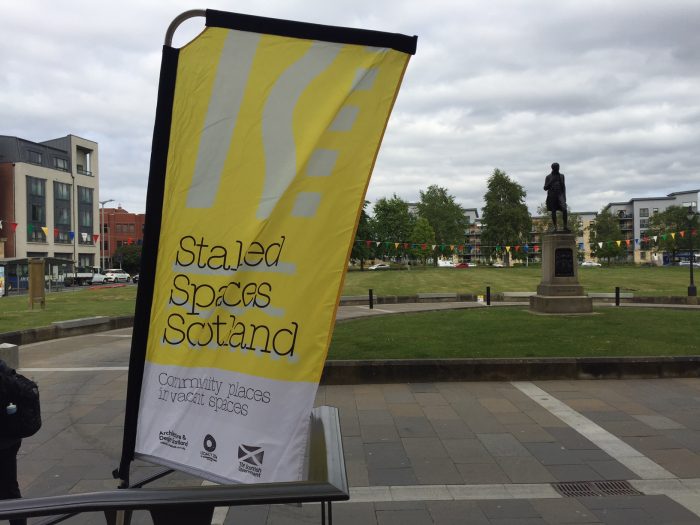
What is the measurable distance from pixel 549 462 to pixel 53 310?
1965 centimetres

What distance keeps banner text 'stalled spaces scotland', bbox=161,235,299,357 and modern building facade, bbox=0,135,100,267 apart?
60.5 m

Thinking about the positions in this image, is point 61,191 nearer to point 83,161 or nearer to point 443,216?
point 83,161

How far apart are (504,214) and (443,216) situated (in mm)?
19185

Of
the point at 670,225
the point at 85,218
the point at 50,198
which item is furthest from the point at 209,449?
the point at 670,225

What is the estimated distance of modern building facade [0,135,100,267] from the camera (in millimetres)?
60625

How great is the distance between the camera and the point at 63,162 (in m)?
69.5

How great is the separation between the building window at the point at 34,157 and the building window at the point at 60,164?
2.19 meters

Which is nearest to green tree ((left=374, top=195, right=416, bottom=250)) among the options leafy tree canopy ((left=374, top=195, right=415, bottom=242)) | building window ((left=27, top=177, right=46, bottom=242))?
leafy tree canopy ((left=374, top=195, right=415, bottom=242))

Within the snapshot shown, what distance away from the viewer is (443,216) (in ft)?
323

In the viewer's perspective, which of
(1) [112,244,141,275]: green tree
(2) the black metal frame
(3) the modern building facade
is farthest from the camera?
(1) [112,244,141,275]: green tree

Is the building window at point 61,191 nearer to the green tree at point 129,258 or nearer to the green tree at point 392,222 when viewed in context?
the green tree at point 129,258

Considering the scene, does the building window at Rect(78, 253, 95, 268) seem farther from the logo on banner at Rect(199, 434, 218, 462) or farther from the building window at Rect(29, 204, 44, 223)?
the logo on banner at Rect(199, 434, 218, 462)

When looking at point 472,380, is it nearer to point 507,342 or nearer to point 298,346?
point 507,342

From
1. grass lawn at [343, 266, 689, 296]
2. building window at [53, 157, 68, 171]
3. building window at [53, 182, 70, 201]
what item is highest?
building window at [53, 157, 68, 171]
